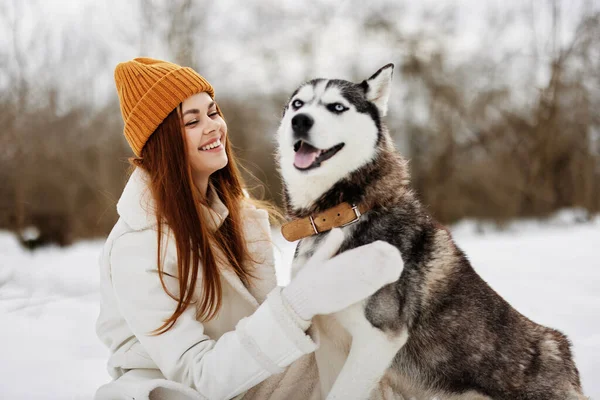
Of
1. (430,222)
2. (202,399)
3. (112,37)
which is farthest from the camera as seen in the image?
(112,37)

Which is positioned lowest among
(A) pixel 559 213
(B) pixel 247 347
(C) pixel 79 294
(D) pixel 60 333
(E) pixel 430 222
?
(A) pixel 559 213

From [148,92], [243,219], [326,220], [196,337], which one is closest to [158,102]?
[148,92]

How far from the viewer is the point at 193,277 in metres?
1.99

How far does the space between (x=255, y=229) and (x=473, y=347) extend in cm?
116

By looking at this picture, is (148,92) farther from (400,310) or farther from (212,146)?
(400,310)

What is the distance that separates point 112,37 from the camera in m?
9.40

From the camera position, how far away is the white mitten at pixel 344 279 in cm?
169

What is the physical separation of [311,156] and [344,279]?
0.62m

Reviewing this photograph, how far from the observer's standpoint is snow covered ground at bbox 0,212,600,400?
2.61 m

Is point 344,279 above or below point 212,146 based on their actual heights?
below

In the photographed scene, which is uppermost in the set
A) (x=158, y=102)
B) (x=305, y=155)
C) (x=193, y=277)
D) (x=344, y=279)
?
(x=158, y=102)

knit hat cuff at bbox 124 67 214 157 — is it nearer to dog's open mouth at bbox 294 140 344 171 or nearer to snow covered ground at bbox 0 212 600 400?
dog's open mouth at bbox 294 140 344 171

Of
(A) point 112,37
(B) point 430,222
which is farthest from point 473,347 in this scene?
(A) point 112,37

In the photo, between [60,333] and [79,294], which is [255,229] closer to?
[60,333]
